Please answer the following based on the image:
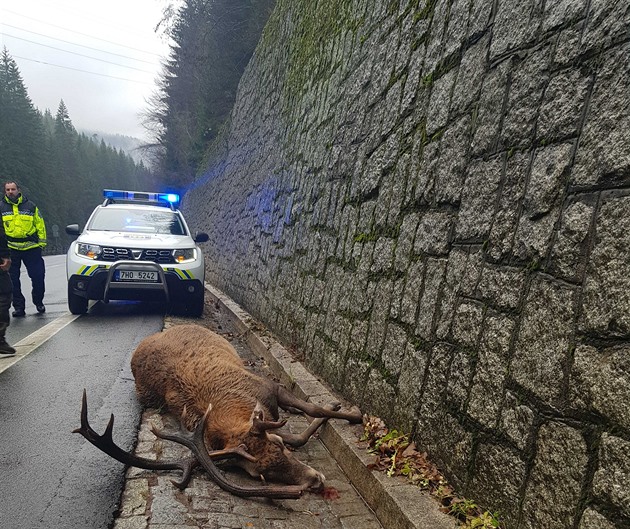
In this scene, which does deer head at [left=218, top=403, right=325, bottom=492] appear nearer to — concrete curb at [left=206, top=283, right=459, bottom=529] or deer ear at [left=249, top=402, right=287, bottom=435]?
deer ear at [left=249, top=402, right=287, bottom=435]

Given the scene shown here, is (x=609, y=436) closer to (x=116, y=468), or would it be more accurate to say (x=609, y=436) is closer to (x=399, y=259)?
(x=399, y=259)

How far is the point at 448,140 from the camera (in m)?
3.32

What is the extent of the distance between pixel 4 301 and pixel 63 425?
300cm

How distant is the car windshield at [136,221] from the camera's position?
9.87m

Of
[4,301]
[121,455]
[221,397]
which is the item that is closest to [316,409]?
[221,397]

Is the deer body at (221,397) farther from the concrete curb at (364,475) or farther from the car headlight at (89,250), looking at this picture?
the car headlight at (89,250)

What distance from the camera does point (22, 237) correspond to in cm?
912

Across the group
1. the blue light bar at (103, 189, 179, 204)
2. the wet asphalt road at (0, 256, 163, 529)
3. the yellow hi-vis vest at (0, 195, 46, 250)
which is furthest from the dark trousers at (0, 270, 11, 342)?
the blue light bar at (103, 189, 179, 204)

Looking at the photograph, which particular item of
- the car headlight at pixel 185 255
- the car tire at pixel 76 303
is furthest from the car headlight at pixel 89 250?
the car headlight at pixel 185 255

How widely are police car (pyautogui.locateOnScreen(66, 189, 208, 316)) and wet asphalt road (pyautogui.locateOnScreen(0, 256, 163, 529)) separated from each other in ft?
3.71

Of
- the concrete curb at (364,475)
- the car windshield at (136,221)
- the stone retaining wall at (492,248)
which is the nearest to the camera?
the stone retaining wall at (492,248)

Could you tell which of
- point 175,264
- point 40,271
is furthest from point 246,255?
point 40,271

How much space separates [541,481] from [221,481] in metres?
1.88

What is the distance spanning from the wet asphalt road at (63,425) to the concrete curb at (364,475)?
1606 mm
